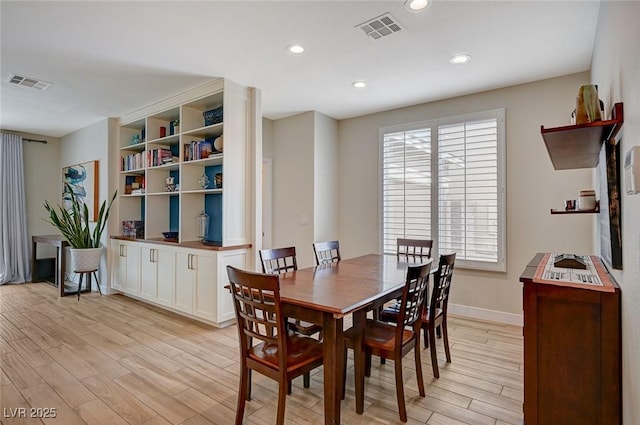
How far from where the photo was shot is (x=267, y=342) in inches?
74.5

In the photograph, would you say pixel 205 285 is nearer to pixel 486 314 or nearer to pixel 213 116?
pixel 213 116

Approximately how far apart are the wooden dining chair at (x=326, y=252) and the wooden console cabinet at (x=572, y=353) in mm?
1906

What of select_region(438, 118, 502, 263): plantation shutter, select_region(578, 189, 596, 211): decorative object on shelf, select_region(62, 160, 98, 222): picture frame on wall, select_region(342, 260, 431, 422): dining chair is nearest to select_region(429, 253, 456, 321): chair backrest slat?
select_region(342, 260, 431, 422): dining chair

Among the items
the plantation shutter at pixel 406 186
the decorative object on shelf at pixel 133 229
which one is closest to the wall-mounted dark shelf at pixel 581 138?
the plantation shutter at pixel 406 186

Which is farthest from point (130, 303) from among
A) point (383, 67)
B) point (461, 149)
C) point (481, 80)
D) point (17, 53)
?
point (481, 80)

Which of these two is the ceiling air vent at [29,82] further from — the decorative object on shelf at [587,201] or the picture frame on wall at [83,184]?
the decorative object on shelf at [587,201]

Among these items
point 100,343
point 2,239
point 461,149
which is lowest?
point 100,343

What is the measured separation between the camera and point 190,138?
4230 millimetres

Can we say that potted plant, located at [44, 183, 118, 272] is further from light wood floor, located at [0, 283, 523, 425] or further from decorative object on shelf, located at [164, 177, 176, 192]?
light wood floor, located at [0, 283, 523, 425]

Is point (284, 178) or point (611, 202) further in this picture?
point (284, 178)

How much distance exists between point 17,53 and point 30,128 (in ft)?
11.7

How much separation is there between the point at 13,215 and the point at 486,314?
24.7 feet

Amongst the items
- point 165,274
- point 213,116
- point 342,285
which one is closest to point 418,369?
point 342,285

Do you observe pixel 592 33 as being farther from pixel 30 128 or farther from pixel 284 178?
pixel 30 128
